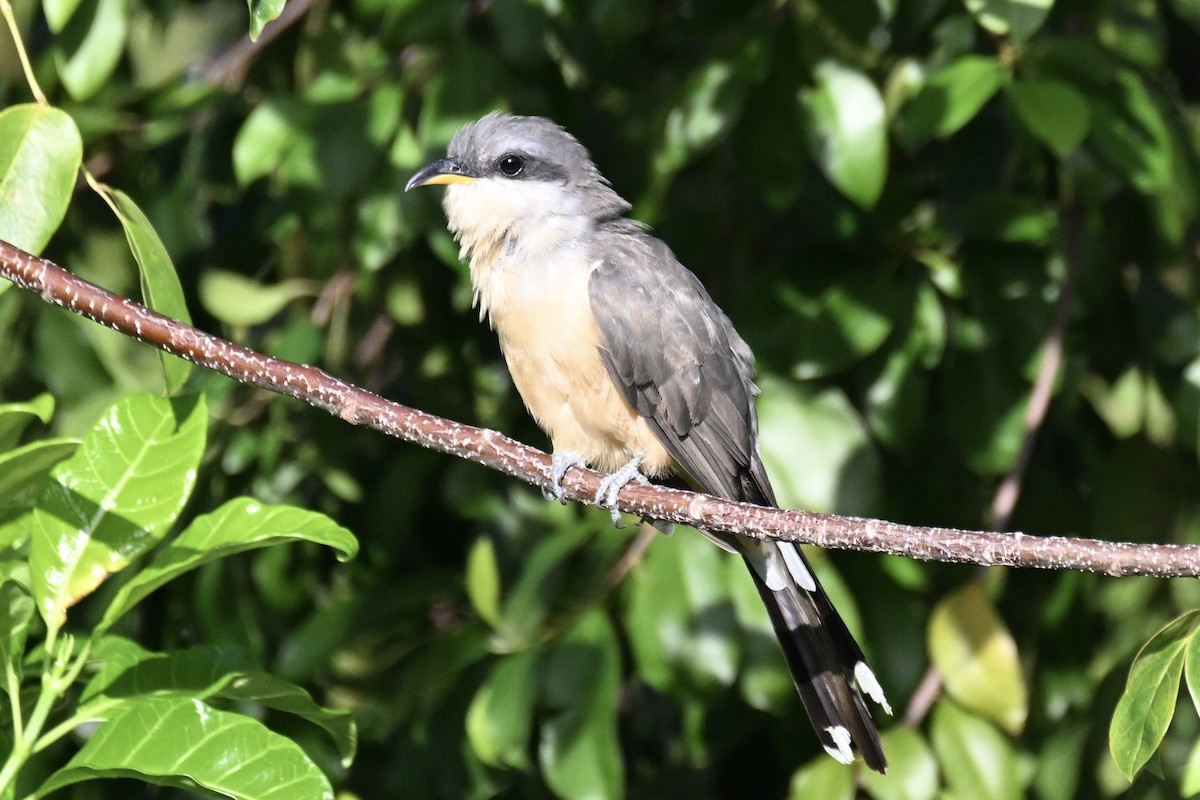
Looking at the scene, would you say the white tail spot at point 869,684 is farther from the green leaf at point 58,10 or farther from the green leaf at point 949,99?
the green leaf at point 58,10

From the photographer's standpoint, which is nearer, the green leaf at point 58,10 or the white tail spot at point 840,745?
the green leaf at point 58,10

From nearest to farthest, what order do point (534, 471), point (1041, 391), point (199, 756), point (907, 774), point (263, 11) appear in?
1. point (263, 11)
2. point (199, 756)
3. point (534, 471)
4. point (907, 774)
5. point (1041, 391)

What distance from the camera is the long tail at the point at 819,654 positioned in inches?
128

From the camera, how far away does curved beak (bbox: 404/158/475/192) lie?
3674mm

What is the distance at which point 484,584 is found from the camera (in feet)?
12.0

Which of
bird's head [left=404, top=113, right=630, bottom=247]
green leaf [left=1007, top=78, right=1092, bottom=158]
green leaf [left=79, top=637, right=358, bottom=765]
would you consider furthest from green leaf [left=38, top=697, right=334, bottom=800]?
green leaf [left=1007, top=78, right=1092, bottom=158]

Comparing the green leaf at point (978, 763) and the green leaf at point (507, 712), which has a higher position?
the green leaf at point (507, 712)

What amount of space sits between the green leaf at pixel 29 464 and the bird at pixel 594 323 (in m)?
1.49

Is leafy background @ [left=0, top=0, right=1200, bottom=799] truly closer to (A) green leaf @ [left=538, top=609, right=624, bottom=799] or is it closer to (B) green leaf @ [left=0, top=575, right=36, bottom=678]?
(A) green leaf @ [left=538, top=609, right=624, bottom=799]

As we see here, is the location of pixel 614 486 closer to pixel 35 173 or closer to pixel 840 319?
pixel 840 319

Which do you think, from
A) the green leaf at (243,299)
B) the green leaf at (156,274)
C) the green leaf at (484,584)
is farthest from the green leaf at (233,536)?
the green leaf at (243,299)

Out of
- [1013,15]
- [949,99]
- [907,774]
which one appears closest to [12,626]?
[907,774]

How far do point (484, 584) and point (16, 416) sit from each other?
4.89 feet

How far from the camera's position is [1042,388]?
3570mm
